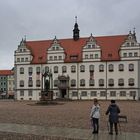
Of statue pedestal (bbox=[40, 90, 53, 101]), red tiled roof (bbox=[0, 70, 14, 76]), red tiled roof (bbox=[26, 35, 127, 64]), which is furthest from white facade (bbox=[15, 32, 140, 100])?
red tiled roof (bbox=[0, 70, 14, 76])

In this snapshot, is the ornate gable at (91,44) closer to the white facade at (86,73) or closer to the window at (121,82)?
the white facade at (86,73)

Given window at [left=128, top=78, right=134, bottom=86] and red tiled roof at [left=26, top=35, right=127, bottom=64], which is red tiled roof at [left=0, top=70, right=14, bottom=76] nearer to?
red tiled roof at [left=26, top=35, right=127, bottom=64]

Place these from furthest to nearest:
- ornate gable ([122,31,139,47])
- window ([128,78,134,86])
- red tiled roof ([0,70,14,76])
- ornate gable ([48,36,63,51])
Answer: red tiled roof ([0,70,14,76]), ornate gable ([48,36,63,51]), ornate gable ([122,31,139,47]), window ([128,78,134,86])

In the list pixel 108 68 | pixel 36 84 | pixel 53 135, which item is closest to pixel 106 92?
pixel 108 68

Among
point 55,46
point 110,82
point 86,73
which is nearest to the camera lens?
point 110,82

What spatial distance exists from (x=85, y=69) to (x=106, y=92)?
23.9ft

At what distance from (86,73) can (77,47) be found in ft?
24.2

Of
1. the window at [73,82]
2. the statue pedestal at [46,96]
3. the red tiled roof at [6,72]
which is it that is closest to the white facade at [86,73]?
the window at [73,82]

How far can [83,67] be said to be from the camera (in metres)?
80.6

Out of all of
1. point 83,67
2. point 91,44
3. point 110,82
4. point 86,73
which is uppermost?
point 91,44

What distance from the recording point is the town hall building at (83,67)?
7719 cm

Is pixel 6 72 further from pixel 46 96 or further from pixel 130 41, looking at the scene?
pixel 46 96

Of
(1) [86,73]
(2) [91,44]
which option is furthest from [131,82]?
(2) [91,44]

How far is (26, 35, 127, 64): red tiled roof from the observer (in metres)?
80.1
